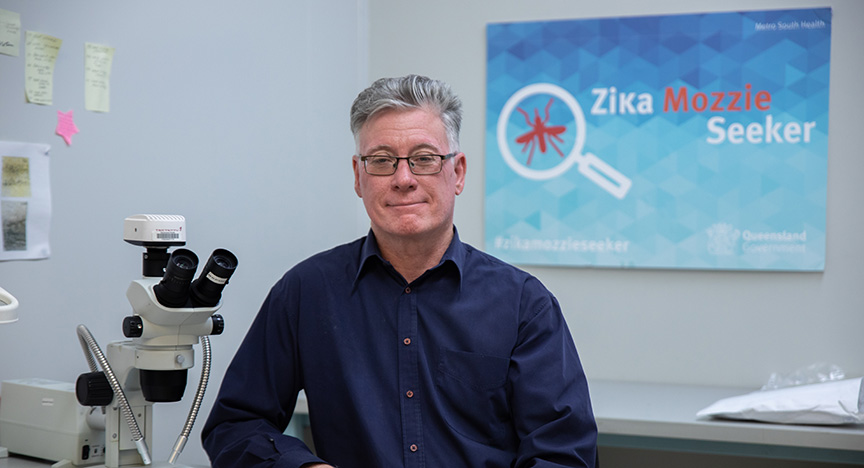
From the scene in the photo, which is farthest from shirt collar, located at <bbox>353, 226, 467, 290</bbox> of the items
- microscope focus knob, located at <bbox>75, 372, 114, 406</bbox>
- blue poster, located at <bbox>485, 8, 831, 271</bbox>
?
blue poster, located at <bbox>485, 8, 831, 271</bbox>

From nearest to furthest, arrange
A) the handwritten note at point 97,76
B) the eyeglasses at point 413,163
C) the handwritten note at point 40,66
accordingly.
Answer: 1. the eyeglasses at point 413,163
2. the handwritten note at point 40,66
3. the handwritten note at point 97,76

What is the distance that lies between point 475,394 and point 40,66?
1.21 m

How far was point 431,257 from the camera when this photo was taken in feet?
5.78

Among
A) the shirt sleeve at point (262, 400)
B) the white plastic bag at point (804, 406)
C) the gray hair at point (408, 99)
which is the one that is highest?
the gray hair at point (408, 99)

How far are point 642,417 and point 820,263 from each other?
0.96 meters

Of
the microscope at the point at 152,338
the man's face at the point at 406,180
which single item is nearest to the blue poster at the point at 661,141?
the man's face at the point at 406,180

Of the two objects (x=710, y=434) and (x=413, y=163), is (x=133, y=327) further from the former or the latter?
(x=710, y=434)

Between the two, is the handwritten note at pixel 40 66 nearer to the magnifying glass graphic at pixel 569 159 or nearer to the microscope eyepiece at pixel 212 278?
the microscope eyepiece at pixel 212 278

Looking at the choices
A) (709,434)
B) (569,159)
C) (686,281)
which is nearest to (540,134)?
(569,159)

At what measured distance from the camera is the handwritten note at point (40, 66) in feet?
5.81

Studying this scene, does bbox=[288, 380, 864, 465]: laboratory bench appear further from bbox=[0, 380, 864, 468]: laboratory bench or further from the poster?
the poster

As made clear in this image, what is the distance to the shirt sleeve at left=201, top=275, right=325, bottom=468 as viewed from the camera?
1566 millimetres

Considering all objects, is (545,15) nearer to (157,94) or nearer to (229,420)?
(157,94)

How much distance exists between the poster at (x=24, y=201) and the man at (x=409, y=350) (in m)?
0.55
